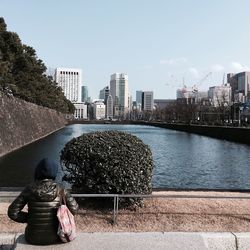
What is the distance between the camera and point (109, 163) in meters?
7.35

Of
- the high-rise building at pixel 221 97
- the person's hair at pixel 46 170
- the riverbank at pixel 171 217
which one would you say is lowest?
the riverbank at pixel 171 217

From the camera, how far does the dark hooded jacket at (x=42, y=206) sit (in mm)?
4629

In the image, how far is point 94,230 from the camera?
662 centimetres

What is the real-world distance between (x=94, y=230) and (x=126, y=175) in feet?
3.70

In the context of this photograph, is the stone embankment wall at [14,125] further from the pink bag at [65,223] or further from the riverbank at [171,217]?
the pink bag at [65,223]

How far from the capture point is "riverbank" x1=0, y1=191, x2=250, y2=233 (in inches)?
263

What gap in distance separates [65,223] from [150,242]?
1.21 meters

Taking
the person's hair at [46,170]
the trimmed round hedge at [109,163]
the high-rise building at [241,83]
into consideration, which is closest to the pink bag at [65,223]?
the person's hair at [46,170]

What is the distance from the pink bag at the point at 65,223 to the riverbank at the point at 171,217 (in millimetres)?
1869

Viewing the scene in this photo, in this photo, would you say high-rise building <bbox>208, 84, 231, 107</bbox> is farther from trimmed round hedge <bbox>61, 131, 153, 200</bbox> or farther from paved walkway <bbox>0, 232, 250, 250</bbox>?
paved walkway <bbox>0, 232, 250, 250</bbox>

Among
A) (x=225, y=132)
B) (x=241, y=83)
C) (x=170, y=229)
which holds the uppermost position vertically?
(x=241, y=83)

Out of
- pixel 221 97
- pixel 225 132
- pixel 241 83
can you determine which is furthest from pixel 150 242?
pixel 241 83

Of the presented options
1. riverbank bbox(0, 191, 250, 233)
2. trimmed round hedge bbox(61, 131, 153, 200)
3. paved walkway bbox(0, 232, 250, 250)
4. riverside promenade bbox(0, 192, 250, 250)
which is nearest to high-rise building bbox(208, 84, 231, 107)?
riverbank bbox(0, 191, 250, 233)

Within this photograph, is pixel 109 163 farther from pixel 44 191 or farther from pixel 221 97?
pixel 221 97
